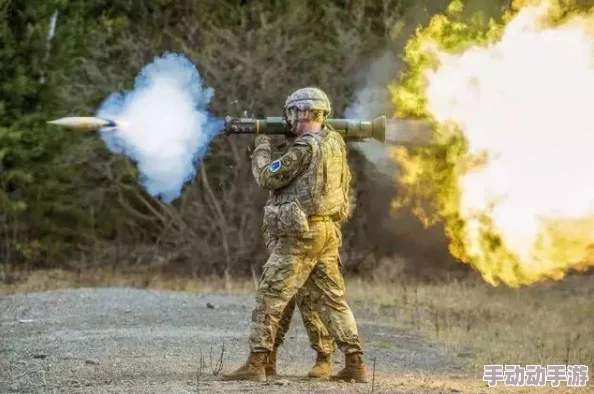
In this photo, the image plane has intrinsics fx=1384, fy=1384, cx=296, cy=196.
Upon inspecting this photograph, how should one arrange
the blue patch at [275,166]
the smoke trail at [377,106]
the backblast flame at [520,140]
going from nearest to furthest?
the blue patch at [275,166]
the backblast flame at [520,140]
the smoke trail at [377,106]

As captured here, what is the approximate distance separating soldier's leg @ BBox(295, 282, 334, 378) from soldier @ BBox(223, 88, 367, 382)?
121 mm

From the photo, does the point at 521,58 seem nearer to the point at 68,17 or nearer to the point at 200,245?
the point at 200,245

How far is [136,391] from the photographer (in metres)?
10.6

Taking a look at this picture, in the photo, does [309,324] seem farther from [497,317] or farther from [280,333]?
[497,317]

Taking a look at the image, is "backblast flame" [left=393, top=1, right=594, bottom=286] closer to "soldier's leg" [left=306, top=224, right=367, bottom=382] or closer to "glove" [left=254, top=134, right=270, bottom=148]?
"soldier's leg" [left=306, top=224, right=367, bottom=382]

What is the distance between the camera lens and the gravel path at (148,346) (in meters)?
11.2

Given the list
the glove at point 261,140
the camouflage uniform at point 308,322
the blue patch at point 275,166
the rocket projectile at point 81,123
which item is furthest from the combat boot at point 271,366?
the rocket projectile at point 81,123

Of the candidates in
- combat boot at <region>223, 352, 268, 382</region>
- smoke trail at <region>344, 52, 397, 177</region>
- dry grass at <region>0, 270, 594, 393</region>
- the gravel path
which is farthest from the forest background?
combat boot at <region>223, 352, 268, 382</region>

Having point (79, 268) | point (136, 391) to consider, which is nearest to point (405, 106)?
point (136, 391)

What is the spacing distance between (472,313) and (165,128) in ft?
27.7

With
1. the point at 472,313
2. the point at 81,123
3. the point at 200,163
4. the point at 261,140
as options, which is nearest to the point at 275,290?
the point at 261,140

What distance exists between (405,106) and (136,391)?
5059mm

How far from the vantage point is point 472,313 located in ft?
66.0

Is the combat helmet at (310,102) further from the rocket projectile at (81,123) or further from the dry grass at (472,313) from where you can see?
the dry grass at (472,313)
